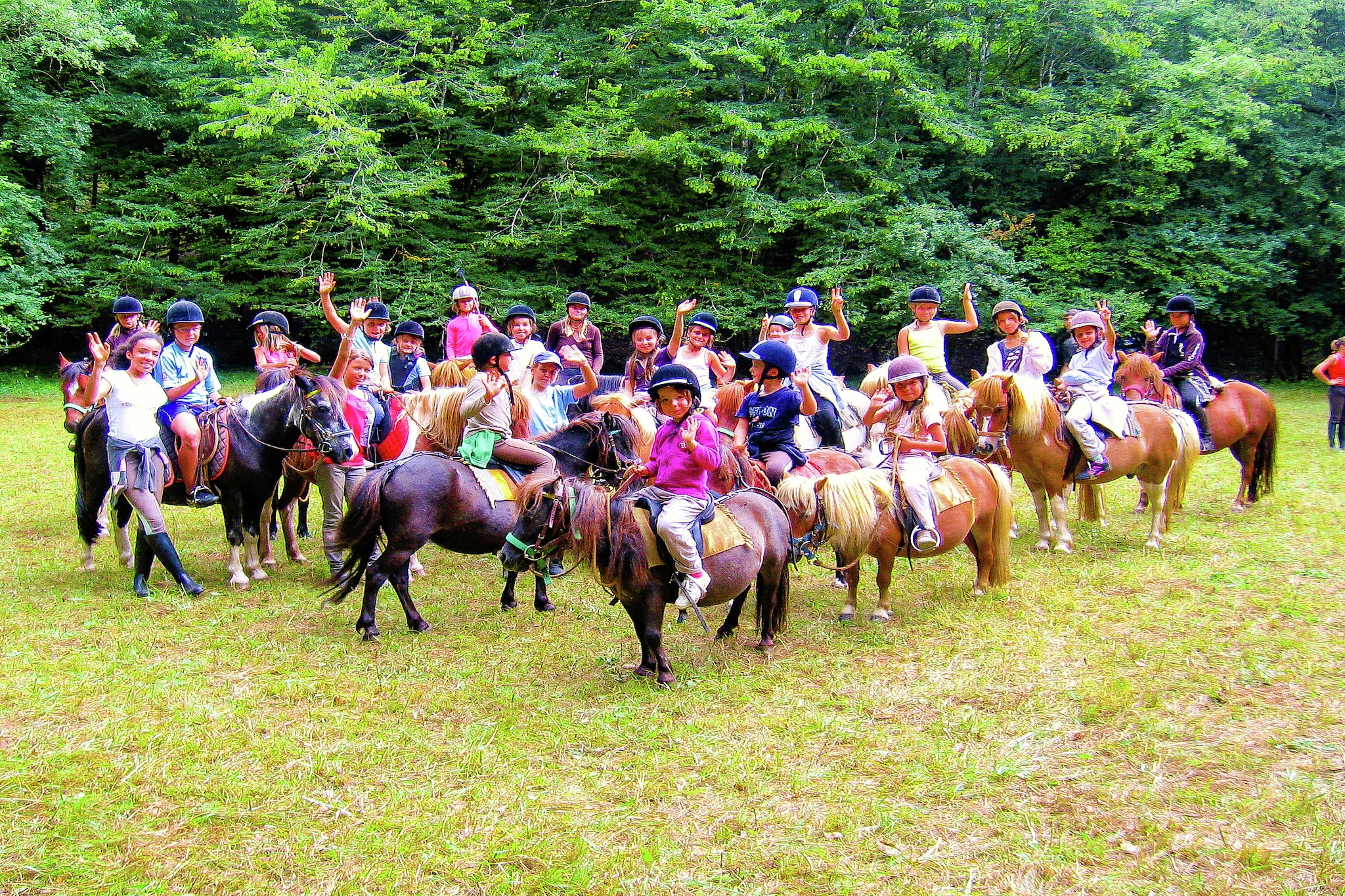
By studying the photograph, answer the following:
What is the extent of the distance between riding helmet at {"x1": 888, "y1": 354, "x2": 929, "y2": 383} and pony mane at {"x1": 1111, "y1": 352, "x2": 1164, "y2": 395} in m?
4.07

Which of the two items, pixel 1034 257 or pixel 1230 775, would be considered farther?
pixel 1034 257

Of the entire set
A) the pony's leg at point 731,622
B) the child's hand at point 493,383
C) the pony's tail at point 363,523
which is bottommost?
the pony's leg at point 731,622

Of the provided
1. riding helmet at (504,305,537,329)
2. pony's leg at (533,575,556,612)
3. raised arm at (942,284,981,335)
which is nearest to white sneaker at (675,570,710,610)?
pony's leg at (533,575,556,612)

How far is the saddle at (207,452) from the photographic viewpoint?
293 inches

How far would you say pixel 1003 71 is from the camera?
2306 centimetres

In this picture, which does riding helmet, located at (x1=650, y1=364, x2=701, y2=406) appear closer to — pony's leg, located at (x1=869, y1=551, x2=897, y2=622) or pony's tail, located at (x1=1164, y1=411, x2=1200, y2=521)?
pony's leg, located at (x1=869, y1=551, x2=897, y2=622)

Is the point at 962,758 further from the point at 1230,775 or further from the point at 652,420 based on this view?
the point at 652,420

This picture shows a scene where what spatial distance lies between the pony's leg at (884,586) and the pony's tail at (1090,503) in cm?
358

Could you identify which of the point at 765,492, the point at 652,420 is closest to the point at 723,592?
the point at 765,492

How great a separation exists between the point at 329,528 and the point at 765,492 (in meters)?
3.85

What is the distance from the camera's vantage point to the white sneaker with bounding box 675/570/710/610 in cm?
514

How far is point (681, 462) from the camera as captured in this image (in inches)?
210

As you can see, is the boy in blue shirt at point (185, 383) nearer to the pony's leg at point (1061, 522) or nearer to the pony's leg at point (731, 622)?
the pony's leg at point (731, 622)

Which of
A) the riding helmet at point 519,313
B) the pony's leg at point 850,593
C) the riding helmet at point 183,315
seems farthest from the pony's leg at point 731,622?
the riding helmet at point 183,315
